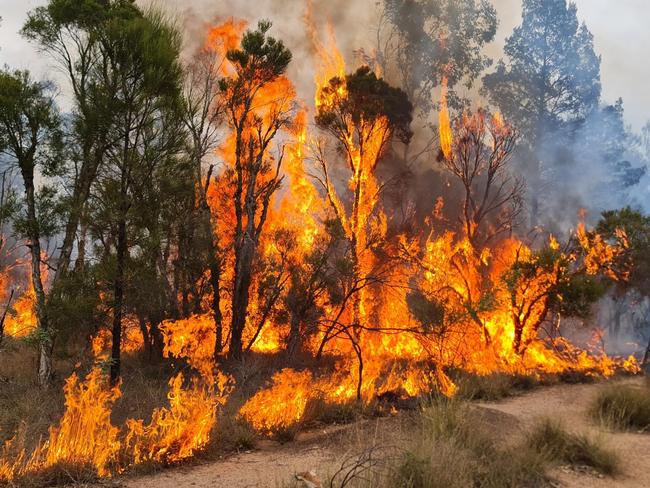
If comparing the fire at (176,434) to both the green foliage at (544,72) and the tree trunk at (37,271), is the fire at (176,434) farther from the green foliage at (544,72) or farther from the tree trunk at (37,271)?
the green foliage at (544,72)

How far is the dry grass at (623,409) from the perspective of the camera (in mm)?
9430

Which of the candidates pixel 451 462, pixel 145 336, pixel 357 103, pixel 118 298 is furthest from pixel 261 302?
pixel 451 462

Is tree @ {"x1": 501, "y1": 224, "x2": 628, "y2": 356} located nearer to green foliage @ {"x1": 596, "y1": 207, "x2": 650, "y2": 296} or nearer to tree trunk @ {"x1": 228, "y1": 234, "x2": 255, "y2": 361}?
green foliage @ {"x1": 596, "y1": 207, "x2": 650, "y2": 296}

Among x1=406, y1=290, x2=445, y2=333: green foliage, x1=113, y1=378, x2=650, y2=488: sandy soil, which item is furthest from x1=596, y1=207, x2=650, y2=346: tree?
x1=113, y1=378, x2=650, y2=488: sandy soil

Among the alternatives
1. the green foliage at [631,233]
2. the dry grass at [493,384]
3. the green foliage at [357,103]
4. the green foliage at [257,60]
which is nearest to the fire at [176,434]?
the dry grass at [493,384]

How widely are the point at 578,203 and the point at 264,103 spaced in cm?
2937

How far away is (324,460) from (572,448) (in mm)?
3776

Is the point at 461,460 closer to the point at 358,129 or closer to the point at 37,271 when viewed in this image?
the point at 37,271

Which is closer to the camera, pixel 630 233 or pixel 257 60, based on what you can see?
pixel 257 60

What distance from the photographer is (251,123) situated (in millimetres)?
16547

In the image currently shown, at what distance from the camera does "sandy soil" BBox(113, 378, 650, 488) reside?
6.12 m

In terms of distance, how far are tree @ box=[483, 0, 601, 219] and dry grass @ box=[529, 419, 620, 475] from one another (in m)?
29.6

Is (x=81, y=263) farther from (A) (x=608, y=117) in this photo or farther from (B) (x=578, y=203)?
(A) (x=608, y=117)

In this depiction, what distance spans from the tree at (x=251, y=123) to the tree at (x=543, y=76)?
23.1 meters
